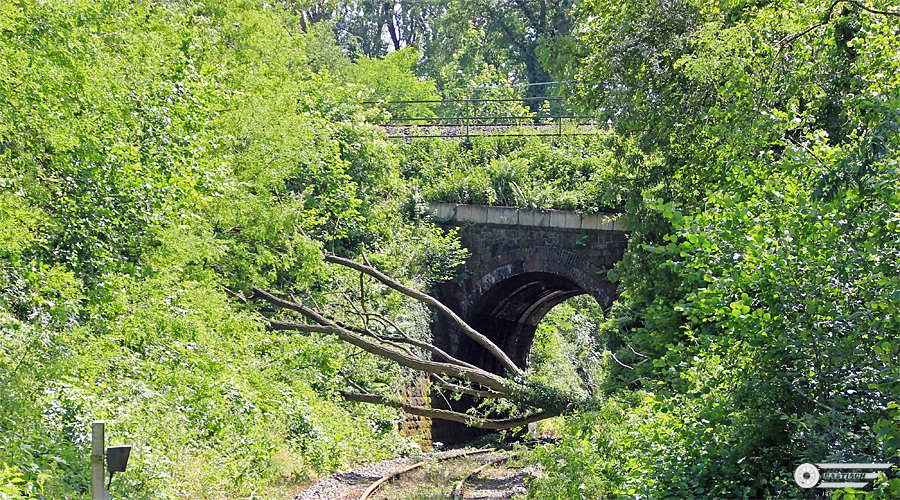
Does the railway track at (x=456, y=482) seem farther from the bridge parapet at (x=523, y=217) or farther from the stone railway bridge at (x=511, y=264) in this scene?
the bridge parapet at (x=523, y=217)

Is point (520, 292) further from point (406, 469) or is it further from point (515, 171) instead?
point (406, 469)

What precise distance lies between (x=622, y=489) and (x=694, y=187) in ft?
14.4

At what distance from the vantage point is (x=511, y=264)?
1880 centimetres

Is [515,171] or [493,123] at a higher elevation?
[493,123]

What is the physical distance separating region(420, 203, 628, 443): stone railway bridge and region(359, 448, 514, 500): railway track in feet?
5.53

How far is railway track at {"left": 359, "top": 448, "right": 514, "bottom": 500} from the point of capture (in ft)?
42.9

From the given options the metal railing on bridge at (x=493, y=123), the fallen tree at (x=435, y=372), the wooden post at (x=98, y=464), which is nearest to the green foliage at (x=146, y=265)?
the fallen tree at (x=435, y=372)

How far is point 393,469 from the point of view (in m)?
14.8

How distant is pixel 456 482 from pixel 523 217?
6.38 meters

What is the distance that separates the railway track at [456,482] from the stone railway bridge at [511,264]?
1685 millimetres

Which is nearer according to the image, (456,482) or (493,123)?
(456,482)

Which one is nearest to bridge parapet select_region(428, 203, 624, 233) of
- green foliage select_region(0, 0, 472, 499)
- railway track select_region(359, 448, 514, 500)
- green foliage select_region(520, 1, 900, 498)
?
railway track select_region(359, 448, 514, 500)

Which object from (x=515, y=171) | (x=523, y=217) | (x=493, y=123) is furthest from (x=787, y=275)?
(x=493, y=123)

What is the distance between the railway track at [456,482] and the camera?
515 inches
